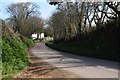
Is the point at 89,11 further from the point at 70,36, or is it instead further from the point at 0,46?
the point at 0,46

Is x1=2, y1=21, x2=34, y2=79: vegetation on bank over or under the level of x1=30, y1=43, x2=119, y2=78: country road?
over

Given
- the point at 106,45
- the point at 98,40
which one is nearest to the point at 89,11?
the point at 98,40

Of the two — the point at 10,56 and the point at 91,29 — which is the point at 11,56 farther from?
the point at 91,29

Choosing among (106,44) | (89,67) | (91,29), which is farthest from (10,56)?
(91,29)

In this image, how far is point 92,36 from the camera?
42.0 meters

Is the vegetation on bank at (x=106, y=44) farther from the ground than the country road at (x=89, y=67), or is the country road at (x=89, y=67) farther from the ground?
the vegetation on bank at (x=106, y=44)

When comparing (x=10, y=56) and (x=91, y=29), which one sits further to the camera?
(x=91, y=29)

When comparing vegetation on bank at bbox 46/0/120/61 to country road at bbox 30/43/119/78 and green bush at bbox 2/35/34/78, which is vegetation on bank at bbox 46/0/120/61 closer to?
country road at bbox 30/43/119/78

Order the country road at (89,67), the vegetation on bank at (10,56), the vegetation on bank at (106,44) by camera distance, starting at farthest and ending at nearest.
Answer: the vegetation on bank at (106,44) → the country road at (89,67) → the vegetation on bank at (10,56)

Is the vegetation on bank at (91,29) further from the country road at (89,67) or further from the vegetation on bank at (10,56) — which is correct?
the vegetation on bank at (10,56)

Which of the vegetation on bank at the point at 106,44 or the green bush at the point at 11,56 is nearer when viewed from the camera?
the green bush at the point at 11,56

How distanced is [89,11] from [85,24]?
10.5 ft

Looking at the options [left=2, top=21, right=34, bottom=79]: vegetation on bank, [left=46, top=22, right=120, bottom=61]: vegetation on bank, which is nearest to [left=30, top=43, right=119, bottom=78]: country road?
[left=2, top=21, right=34, bottom=79]: vegetation on bank

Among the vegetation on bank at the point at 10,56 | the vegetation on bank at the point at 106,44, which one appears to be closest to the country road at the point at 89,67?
the vegetation on bank at the point at 10,56
